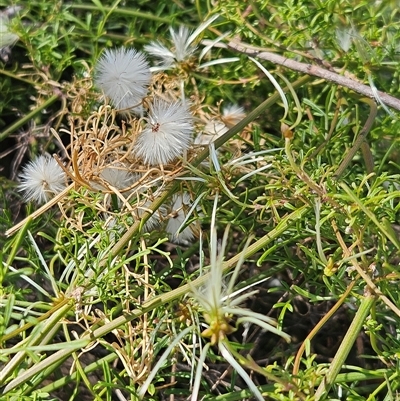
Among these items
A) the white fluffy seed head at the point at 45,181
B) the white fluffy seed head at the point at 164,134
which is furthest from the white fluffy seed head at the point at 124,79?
the white fluffy seed head at the point at 45,181

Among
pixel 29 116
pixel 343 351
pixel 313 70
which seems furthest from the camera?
pixel 29 116

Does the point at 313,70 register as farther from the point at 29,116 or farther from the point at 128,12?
the point at 29,116

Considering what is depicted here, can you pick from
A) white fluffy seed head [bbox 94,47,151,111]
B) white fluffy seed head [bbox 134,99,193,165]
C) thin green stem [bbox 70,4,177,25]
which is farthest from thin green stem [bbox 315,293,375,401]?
thin green stem [bbox 70,4,177,25]

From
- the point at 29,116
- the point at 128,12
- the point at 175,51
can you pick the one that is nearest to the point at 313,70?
the point at 175,51

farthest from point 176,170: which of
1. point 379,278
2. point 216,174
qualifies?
point 379,278

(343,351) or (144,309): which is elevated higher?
(144,309)

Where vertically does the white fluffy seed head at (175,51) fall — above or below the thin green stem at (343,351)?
above

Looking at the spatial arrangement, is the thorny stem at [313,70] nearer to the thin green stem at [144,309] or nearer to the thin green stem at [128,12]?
the thin green stem at [128,12]
